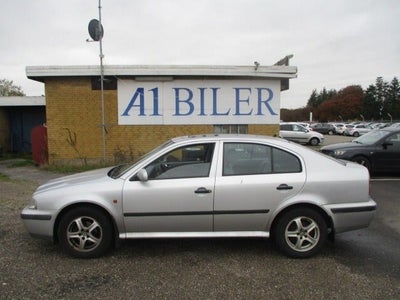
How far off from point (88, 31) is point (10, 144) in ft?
30.7

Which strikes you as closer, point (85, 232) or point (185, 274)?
point (185, 274)

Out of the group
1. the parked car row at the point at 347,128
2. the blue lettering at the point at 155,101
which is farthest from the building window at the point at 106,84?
the parked car row at the point at 347,128

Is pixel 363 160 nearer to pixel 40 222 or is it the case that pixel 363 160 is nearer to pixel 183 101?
pixel 183 101

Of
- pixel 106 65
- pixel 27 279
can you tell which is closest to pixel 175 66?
pixel 106 65

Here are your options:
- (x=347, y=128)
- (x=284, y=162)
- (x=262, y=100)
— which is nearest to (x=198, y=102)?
(x=262, y=100)

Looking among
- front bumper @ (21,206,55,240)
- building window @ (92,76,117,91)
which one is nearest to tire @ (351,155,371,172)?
building window @ (92,76,117,91)

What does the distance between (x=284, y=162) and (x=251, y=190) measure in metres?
0.58

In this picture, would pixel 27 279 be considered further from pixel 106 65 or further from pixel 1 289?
pixel 106 65

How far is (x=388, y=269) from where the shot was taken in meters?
3.95

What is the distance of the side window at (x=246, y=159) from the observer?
4277 mm

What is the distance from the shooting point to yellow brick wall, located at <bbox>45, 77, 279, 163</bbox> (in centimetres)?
1130

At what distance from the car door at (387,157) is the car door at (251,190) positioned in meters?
6.61

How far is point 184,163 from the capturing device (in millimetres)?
4406

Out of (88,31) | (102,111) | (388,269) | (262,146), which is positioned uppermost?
(88,31)
